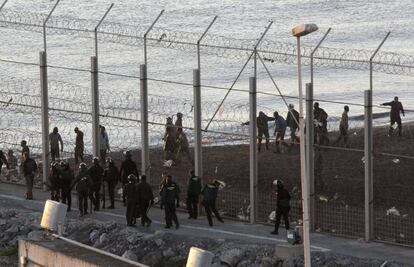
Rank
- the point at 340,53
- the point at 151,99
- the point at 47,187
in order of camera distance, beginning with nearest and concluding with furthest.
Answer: the point at 47,187
the point at 151,99
the point at 340,53

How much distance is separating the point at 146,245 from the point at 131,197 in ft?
3.48

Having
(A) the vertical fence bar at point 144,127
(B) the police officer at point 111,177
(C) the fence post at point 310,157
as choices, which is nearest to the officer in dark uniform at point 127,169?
(B) the police officer at point 111,177

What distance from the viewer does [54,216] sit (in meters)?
29.8

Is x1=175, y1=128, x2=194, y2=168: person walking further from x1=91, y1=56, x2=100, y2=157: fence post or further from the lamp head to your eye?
the lamp head

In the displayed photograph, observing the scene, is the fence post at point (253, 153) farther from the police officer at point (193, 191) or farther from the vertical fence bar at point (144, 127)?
the vertical fence bar at point (144, 127)

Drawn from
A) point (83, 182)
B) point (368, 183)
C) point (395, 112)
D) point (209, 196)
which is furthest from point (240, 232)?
point (395, 112)

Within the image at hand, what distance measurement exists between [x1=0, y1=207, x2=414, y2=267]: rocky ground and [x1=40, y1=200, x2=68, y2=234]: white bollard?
50 centimetres

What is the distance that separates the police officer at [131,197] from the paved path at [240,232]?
492 mm

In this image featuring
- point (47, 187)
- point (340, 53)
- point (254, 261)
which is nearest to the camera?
point (254, 261)

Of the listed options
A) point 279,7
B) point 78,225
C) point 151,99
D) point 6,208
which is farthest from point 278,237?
point 279,7

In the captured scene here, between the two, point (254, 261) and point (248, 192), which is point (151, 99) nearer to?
point (248, 192)

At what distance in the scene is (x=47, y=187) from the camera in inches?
1588

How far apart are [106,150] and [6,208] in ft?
8.98

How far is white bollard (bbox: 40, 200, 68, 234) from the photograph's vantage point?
29.7m
